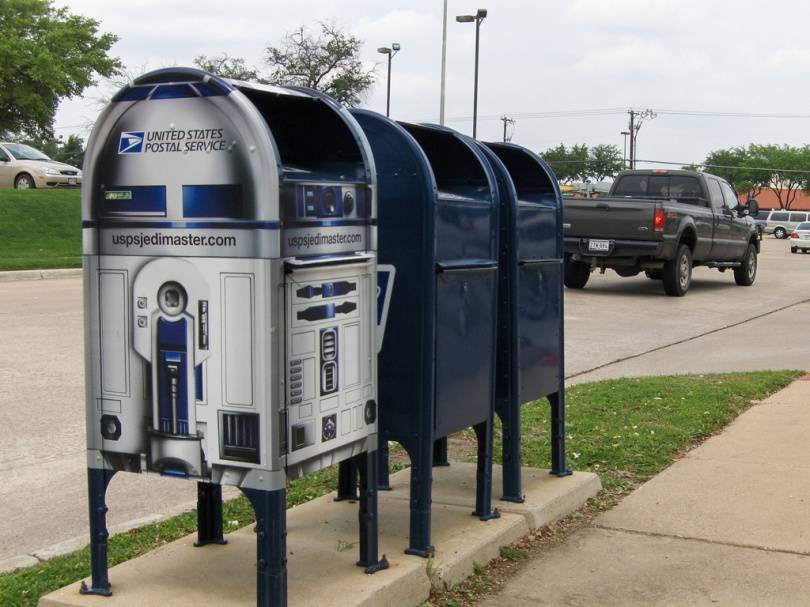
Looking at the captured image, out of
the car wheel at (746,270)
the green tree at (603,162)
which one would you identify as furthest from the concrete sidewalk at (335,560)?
the green tree at (603,162)

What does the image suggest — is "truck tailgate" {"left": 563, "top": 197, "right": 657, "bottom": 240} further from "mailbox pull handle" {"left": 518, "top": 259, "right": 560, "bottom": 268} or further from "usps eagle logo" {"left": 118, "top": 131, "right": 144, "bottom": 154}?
"usps eagle logo" {"left": 118, "top": 131, "right": 144, "bottom": 154}

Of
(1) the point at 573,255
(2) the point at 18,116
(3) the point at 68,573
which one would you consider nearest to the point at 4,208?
(1) the point at 573,255

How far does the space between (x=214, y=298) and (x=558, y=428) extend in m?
2.72

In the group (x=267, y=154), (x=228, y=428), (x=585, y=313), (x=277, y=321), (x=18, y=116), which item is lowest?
(x=585, y=313)

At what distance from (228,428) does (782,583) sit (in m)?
2.45

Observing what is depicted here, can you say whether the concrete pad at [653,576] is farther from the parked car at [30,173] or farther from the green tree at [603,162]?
the green tree at [603,162]

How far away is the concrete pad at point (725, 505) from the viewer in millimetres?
5227

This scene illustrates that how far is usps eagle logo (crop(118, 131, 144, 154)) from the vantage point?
3.68m

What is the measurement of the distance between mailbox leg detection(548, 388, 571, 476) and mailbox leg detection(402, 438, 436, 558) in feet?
4.98

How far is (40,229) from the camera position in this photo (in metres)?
24.5

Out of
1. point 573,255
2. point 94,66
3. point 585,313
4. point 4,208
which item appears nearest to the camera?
point 585,313

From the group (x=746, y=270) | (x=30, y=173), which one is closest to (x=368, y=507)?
(x=746, y=270)

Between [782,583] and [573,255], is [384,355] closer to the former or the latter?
[782,583]

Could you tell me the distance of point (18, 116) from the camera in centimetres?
4056
